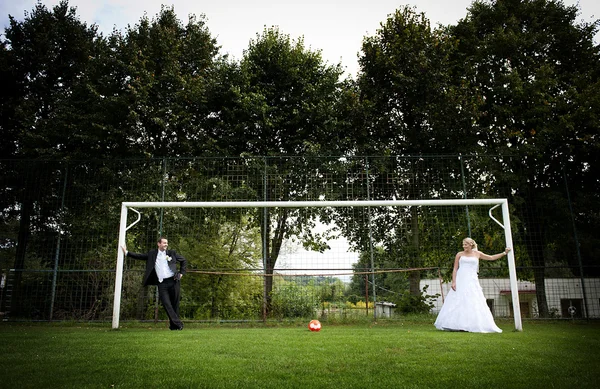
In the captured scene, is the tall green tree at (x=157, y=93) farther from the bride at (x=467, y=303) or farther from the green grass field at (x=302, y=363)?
the bride at (x=467, y=303)

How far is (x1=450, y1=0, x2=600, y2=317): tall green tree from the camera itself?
12.1 meters

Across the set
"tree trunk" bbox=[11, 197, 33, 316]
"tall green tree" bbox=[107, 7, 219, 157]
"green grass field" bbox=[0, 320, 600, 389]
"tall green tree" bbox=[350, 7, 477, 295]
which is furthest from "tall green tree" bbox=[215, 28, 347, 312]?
"green grass field" bbox=[0, 320, 600, 389]

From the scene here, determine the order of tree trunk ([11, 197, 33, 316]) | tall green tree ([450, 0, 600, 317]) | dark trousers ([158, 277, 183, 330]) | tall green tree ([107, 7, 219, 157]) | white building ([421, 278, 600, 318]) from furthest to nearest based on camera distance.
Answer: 1. tall green tree ([107, 7, 219, 157])
2. tall green tree ([450, 0, 600, 317])
3. tree trunk ([11, 197, 33, 316])
4. white building ([421, 278, 600, 318])
5. dark trousers ([158, 277, 183, 330])

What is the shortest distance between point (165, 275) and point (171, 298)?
592 millimetres

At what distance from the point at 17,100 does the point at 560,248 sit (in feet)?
58.9

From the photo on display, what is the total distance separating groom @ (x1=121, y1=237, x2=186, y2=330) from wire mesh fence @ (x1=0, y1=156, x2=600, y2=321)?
2.19 m

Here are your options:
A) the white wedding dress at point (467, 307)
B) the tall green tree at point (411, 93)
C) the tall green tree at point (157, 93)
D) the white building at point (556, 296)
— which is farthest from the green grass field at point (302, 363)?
the tall green tree at point (411, 93)

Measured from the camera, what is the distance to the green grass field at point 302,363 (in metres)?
3.49

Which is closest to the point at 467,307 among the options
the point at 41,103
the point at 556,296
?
the point at 556,296

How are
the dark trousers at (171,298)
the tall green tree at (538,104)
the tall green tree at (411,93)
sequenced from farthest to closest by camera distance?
the tall green tree at (411,93), the tall green tree at (538,104), the dark trousers at (171,298)

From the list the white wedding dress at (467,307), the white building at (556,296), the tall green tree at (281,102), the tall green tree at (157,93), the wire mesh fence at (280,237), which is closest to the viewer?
the white wedding dress at (467,307)

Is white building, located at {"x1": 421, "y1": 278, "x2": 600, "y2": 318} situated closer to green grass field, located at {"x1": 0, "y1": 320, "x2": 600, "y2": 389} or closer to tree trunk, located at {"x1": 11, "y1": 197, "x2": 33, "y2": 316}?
green grass field, located at {"x1": 0, "y1": 320, "x2": 600, "y2": 389}

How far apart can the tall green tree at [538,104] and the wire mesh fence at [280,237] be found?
0.17 m

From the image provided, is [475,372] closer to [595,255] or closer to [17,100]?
[595,255]
